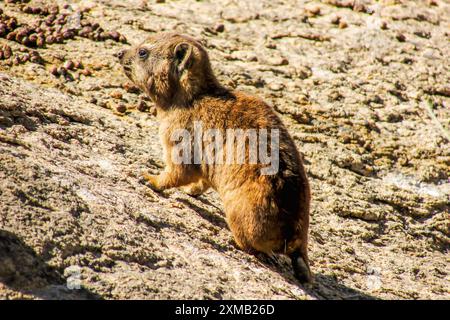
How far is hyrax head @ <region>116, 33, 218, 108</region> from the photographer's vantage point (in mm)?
6051

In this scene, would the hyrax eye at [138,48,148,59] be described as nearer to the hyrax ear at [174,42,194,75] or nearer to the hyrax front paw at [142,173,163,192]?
the hyrax ear at [174,42,194,75]

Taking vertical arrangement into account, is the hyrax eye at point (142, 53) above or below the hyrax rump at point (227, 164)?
above

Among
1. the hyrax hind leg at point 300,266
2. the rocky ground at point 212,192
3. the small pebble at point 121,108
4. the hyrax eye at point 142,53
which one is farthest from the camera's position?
the small pebble at point 121,108

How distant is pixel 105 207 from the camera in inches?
189

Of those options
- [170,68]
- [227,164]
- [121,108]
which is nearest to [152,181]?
[227,164]

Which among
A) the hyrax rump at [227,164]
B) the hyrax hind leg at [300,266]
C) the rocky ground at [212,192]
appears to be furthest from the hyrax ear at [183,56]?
the hyrax hind leg at [300,266]

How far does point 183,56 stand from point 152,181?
4.37 feet

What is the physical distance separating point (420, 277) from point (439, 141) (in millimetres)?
2421

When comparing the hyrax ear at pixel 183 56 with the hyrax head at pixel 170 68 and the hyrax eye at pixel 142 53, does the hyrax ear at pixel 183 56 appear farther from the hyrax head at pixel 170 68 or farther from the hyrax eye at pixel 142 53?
the hyrax eye at pixel 142 53

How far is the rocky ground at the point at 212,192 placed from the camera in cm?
429

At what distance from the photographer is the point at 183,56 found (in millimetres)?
6125

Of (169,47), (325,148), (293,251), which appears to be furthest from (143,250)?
(325,148)

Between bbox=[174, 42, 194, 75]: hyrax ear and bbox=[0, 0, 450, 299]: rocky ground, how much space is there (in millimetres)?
1058

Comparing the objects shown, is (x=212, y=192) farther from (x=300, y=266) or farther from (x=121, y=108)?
(x=300, y=266)
